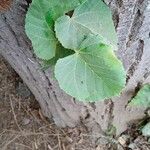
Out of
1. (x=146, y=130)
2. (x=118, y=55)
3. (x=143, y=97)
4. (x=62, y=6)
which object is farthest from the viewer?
(x=146, y=130)

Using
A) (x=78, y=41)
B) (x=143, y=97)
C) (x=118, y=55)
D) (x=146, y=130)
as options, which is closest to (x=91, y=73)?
(x=78, y=41)

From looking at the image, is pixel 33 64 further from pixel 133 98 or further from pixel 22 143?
pixel 22 143

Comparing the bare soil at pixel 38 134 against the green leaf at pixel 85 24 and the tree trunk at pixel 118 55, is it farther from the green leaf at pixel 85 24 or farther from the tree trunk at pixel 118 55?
the green leaf at pixel 85 24

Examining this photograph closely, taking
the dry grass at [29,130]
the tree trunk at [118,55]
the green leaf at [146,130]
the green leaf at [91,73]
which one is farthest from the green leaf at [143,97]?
the green leaf at [91,73]

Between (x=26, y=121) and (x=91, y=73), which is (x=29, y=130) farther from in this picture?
(x=91, y=73)

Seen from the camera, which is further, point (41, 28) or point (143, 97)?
point (143, 97)

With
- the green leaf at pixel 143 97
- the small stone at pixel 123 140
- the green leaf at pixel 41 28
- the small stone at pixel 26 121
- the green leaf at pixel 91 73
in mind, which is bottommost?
the small stone at pixel 123 140

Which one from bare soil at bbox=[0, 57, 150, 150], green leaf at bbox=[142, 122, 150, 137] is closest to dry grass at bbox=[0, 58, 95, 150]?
bare soil at bbox=[0, 57, 150, 150]
